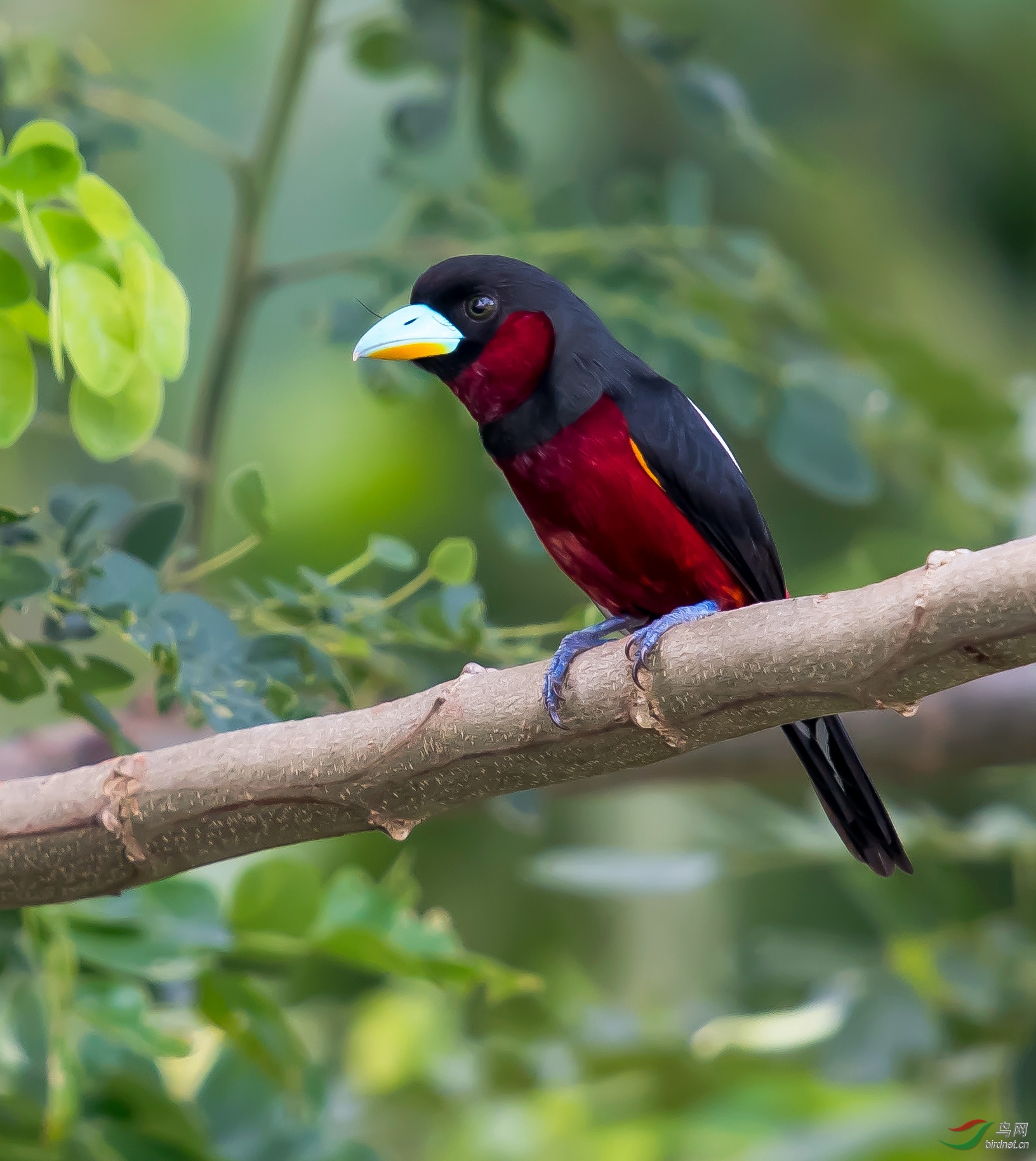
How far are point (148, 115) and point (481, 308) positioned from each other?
1.01 meters

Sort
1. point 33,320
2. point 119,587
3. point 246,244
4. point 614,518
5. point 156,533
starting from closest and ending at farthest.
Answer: point 33,320 → point 119,587 → point 156,533 → point 614,518 → point 246,244

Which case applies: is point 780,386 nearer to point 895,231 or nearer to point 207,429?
point 207,429

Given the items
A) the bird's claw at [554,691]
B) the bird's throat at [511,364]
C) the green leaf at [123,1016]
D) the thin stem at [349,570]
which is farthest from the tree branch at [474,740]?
the bird's throat at [511,364]

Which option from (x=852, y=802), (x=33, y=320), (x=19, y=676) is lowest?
(x=852, y=802)

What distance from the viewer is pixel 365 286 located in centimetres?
279

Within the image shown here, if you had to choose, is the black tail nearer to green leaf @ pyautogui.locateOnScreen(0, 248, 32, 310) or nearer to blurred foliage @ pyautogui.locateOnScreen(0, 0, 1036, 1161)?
blurred foliage @ pyautogui.locateOnScreen(0, 0, 1036, 1161)

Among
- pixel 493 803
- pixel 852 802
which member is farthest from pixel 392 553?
pixel 493 803

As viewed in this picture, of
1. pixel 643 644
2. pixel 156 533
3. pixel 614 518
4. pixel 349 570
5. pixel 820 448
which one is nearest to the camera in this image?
pixel 643 644

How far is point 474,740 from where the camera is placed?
49.5 inches

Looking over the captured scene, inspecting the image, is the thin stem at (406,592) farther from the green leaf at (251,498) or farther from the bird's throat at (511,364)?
the bird's throat at (511,364)

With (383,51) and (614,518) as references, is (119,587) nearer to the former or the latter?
(614,518)

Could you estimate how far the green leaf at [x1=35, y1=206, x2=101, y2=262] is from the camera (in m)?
1.25

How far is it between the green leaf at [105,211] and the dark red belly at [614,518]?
66 centimetres

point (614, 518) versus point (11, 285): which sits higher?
point (11, 285)
